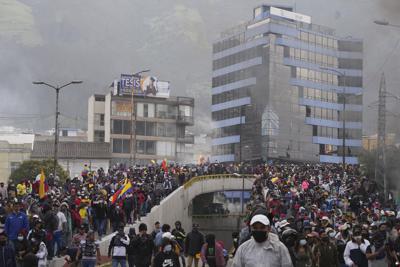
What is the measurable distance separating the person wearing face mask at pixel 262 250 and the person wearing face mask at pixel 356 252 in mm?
9662

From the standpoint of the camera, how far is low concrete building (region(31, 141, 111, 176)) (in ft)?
335

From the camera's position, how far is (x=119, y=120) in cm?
11981

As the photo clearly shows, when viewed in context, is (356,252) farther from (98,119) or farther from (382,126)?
(98,119)

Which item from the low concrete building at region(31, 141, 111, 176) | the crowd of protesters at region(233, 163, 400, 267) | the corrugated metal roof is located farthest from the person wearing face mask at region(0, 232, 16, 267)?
the corrugated metal roof

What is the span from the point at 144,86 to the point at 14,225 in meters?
102

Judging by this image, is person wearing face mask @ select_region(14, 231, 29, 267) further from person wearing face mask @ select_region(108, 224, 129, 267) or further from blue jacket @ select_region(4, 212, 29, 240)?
person wearing face mask @ select_region(108, 224, 129, 267)

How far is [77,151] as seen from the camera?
103188 mm

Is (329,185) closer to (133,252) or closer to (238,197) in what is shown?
(133,252)

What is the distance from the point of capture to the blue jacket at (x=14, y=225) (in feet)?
68.3

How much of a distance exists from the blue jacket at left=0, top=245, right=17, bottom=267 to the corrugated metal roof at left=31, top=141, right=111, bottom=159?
284 ft

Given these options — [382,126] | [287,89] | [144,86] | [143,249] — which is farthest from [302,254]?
[287,89]

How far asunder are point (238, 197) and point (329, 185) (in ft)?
139

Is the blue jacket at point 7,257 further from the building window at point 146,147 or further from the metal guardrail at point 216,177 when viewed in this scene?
the building window at point 146,147

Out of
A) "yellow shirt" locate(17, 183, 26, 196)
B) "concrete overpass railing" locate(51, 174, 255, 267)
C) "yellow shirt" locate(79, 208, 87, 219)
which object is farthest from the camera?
"concrete overpass railing" locate(51, 174, 255, 267)
